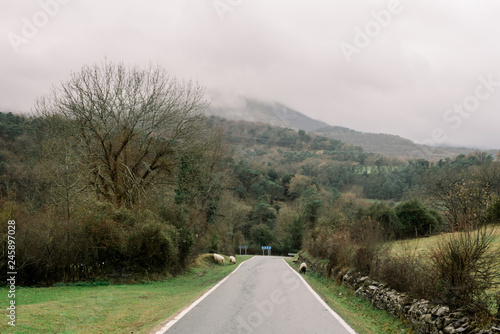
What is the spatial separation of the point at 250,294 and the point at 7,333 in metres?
8.01

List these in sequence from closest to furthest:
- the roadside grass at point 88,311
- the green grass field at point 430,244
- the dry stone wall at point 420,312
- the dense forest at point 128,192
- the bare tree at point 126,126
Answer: the dry stone wall at point 420,312 → the roadside grass at point 88,311 → the green grass field at point 430,244 → the dense forest at point 128,192 → the bare tree at point 126,126

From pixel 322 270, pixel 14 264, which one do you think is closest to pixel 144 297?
pixel 14 264

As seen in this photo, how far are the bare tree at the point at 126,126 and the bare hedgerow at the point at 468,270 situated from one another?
17.5 meters

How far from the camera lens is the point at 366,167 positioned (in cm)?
11906

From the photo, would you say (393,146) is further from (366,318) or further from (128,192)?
(366,318)

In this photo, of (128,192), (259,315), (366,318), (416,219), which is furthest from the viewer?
(416,219)

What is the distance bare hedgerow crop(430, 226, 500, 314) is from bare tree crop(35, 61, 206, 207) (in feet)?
57.4

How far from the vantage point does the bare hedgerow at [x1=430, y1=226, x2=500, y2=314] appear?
6.65 m

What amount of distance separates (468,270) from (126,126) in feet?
63.9

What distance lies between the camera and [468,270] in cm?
688

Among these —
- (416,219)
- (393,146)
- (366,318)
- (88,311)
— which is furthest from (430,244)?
(393,146)

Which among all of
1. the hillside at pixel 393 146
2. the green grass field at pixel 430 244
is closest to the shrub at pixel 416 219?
the green grass field at pixel 430 244

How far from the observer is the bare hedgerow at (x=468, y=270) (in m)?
6.65

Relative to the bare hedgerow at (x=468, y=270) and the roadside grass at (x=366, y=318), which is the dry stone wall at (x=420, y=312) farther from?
the bare hedgerow at (x=468, y=270)
